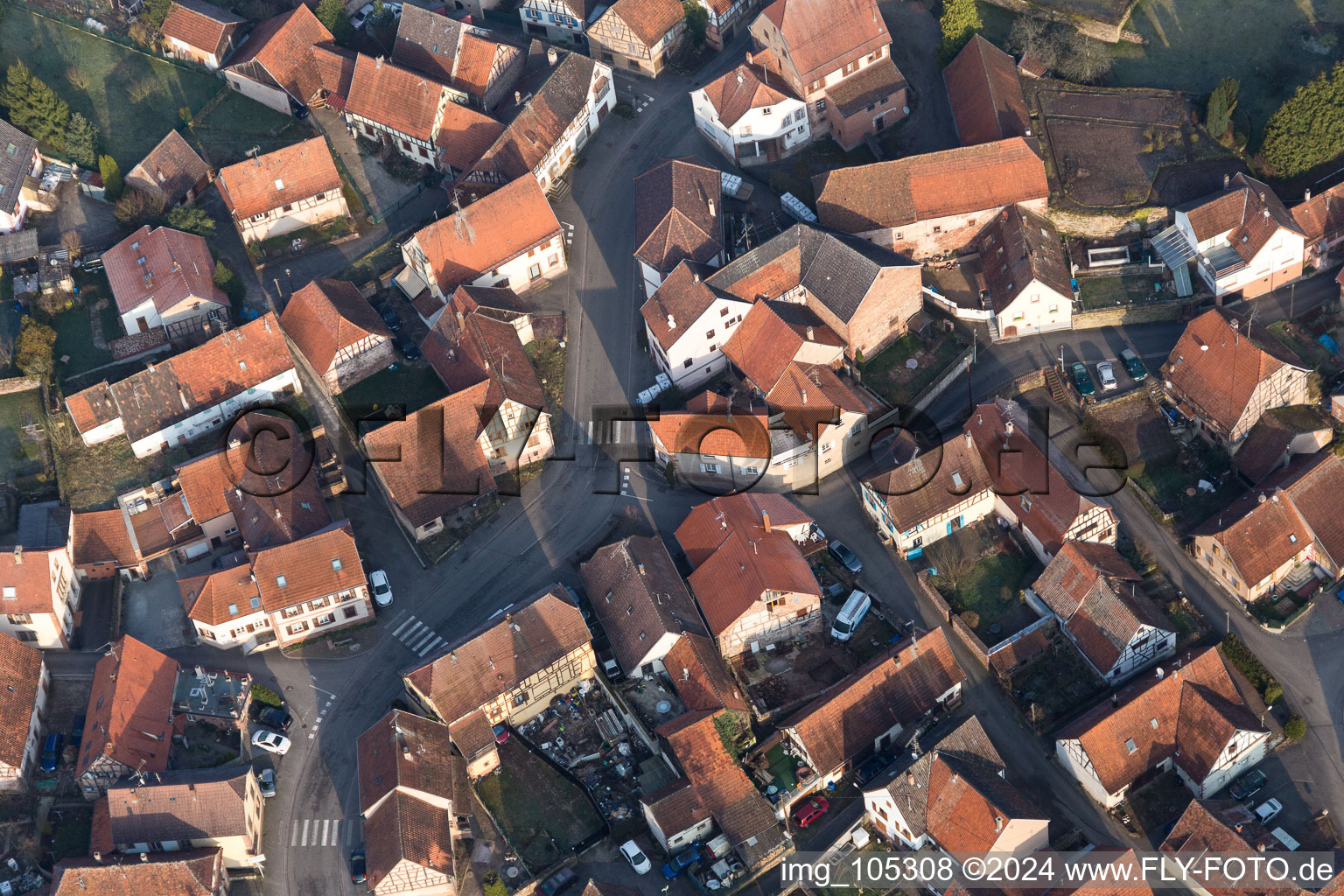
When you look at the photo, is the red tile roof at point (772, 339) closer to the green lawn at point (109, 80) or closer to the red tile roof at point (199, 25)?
the green lawn at point (109, 80)

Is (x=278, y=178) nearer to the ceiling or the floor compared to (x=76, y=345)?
nearer to the ceiling

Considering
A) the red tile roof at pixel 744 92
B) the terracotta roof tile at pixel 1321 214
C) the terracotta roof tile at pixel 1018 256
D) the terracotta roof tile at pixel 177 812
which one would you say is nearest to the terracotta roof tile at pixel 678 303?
the red tile roof at pixel 744 92

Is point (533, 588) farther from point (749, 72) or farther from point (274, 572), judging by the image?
point (749, 72)

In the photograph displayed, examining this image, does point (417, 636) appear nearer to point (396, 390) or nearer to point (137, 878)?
point (396, 390)

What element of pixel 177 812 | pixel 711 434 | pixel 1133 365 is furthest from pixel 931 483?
pixel 177 812

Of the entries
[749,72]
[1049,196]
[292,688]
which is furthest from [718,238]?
[292,688]

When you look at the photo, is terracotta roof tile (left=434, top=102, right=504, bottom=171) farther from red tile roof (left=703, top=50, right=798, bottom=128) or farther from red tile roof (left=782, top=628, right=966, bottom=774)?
red tile roof (left=782, top=628, right=966, bottom=774)

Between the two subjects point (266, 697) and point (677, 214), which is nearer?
point (266, 697)

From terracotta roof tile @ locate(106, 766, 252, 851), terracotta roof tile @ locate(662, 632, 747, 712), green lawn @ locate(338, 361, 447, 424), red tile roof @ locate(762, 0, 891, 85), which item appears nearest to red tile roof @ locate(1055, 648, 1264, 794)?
terracotta roof tile @ locate(662, 632, 747, 712)
